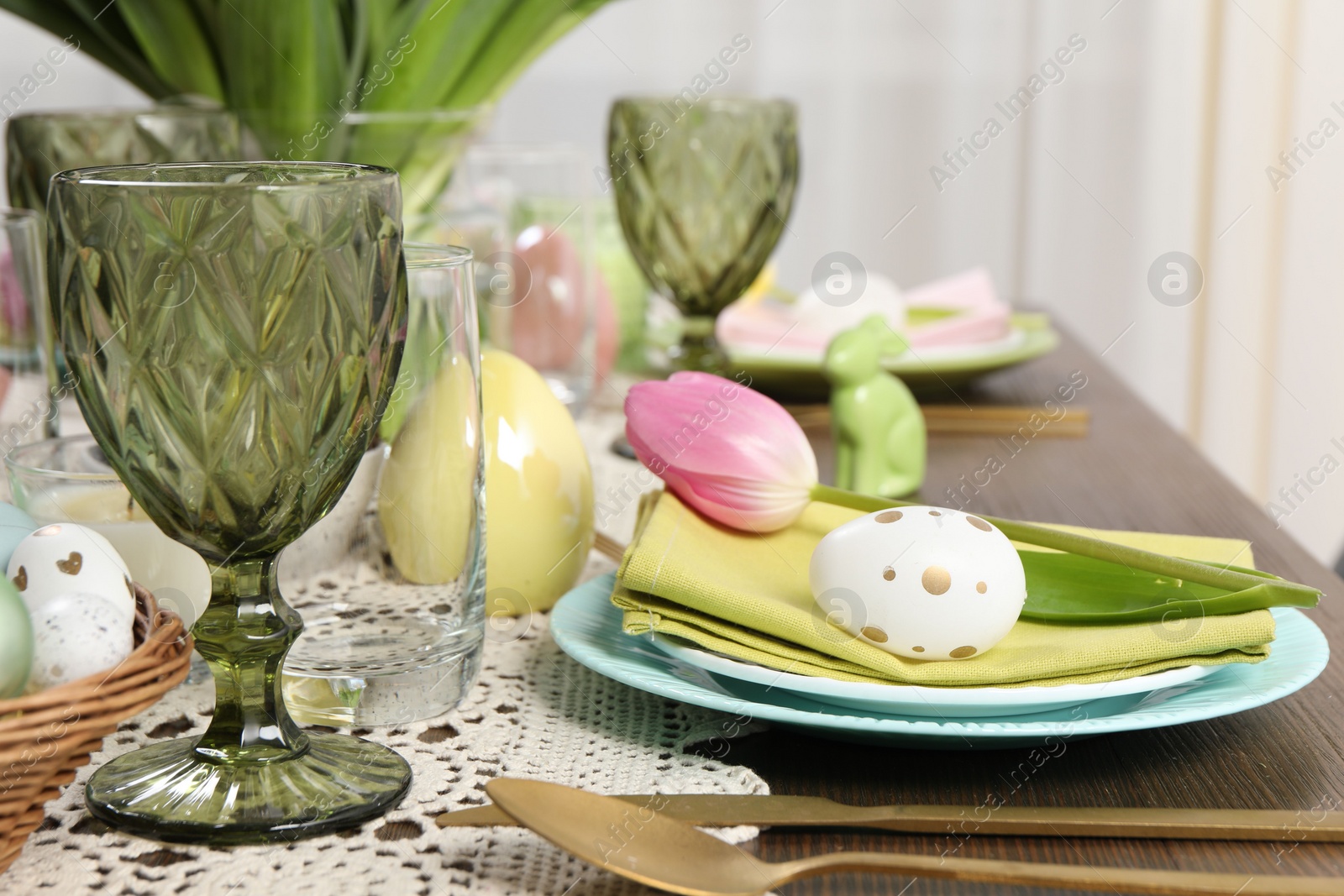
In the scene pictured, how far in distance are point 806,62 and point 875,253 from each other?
0.31 m

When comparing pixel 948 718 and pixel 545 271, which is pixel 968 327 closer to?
pixel 545 271

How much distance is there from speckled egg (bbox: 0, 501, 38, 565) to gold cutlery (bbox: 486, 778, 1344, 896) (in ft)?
0.50

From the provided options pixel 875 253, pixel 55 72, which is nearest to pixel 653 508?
pixel 875 253

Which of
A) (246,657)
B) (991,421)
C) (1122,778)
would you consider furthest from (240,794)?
(991,421)

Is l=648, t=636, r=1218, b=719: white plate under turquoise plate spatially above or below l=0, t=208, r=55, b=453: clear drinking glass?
below

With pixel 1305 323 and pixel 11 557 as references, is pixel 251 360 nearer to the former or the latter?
pixel 11 557

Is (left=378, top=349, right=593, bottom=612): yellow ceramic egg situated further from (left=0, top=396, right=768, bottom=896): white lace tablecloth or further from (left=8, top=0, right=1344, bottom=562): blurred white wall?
(left=8, top=0, right=1344, bottom=562): blurred white wall

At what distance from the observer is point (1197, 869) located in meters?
0.34

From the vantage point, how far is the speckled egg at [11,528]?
1.21ft

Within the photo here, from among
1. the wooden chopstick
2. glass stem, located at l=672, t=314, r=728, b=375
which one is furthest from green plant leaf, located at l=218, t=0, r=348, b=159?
the wooden chopstick

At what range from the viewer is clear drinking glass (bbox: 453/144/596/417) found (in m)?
0.88

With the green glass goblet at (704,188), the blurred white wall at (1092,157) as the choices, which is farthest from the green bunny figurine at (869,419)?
the blurred white wall at (1092,157)

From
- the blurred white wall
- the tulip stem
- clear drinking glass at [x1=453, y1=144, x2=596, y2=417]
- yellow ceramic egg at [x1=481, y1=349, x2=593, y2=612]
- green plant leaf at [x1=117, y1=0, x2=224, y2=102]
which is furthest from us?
the blurred white wall

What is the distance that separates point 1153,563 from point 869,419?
256mm
